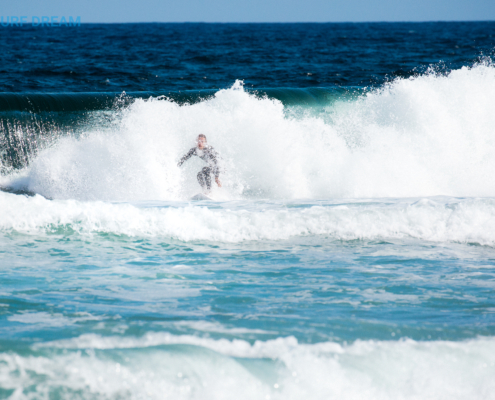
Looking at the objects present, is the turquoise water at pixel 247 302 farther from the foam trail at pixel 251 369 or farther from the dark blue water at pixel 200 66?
the dark blue water at pixel 200 66

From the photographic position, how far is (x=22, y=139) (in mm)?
12344

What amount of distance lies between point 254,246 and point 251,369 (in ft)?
10.6

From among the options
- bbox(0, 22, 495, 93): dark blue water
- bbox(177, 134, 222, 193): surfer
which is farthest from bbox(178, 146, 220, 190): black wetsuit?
bbox(0, 22, 495, 93): dark blue water

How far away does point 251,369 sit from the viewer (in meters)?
3.51

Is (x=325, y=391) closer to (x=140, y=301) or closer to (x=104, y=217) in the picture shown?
(x=140, y=301)

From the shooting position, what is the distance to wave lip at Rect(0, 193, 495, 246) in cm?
A: 707

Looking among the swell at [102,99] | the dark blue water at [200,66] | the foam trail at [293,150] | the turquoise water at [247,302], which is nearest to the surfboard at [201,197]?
the foam trail at [293,150]

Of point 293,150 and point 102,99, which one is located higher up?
point 102,99

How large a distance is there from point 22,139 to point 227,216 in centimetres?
731

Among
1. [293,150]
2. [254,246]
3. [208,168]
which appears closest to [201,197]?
[208,168]

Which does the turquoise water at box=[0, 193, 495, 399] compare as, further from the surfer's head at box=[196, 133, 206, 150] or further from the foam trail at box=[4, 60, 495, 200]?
the foam trail at box=[4, 60, 495, 200]

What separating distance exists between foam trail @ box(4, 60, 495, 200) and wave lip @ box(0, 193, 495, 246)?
10.8 ft

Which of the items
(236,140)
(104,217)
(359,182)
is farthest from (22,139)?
(359,182)

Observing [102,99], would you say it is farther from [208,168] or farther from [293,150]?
[293,150]
